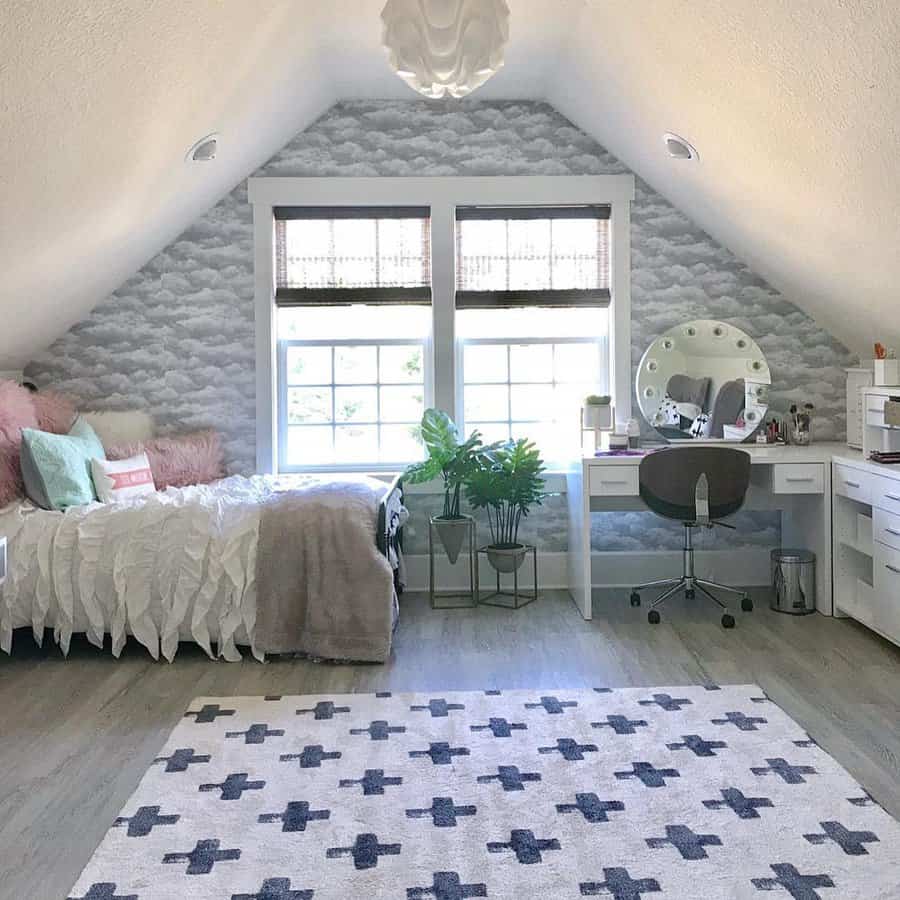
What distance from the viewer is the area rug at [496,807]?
261 centimetres

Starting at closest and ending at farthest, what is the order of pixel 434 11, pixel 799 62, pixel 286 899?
pixel 286 899, pixel 434 11, pixel 799 62

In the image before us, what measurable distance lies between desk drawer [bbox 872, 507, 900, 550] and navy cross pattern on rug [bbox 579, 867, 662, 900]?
8.36 feet

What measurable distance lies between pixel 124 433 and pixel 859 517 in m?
3.77

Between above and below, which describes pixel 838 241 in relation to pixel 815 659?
above

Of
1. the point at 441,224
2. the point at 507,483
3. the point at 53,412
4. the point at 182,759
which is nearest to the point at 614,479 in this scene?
the point at 507,483

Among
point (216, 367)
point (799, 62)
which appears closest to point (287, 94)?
point (216, 367)

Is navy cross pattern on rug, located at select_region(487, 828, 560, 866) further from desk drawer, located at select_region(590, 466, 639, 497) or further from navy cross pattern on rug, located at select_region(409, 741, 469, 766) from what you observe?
desk drawer, located at select_region(590, 466, 639, 497)

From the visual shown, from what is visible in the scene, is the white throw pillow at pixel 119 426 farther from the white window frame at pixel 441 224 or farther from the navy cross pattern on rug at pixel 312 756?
the navy cross pattern on rug at pixel 312 756

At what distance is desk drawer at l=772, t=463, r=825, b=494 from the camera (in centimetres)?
530

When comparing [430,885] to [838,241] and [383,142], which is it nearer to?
[838,241]

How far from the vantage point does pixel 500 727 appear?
3.72 meters

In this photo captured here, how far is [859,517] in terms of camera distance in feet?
17.2

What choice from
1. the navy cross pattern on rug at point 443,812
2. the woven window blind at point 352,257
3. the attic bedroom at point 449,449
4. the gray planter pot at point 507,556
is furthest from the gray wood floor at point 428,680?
the woven window blind at point 352,257

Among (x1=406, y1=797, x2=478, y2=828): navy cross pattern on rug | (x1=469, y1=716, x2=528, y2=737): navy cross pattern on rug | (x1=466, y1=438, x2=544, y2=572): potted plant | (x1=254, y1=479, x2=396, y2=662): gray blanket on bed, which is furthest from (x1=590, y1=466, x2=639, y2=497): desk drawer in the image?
(x1=406, y1=797, x2=478, y2=828): navy cross pattern on rug
